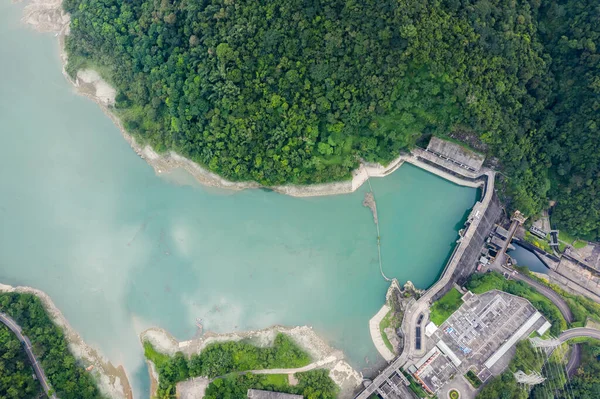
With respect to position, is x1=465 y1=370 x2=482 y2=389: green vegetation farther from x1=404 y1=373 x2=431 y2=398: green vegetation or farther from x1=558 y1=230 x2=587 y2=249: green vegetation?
x1=558 y1=230 x2=587 y2=249: green vegetation

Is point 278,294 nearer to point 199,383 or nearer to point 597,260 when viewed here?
point 199,383

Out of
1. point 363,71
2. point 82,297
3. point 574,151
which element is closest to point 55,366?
point 82,297

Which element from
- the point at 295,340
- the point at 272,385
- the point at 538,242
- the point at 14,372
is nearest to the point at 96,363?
the point at 14,372

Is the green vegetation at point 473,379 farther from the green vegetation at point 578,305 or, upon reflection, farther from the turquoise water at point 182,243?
the green vegetation at point 578,305

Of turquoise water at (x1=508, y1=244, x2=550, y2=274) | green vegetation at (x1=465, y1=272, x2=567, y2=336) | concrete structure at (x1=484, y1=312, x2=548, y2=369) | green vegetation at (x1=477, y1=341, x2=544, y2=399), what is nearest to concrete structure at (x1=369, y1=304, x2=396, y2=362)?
green vegetation at (x1=477, y1=341, x2=544, y2=399)

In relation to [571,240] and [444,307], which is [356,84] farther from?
[571,240]

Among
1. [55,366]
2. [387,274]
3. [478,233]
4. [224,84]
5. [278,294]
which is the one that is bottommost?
[55,366]
